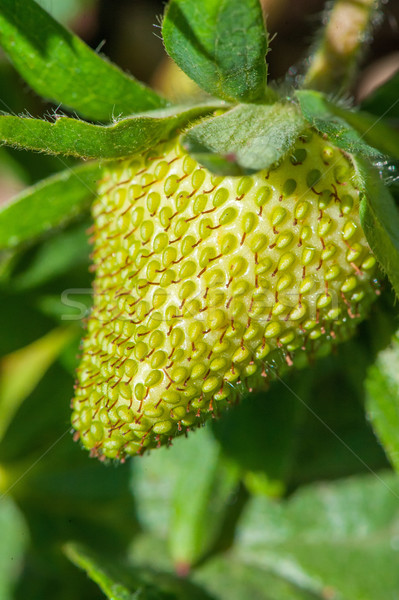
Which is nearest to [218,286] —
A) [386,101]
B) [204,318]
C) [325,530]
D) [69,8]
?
[204,318]

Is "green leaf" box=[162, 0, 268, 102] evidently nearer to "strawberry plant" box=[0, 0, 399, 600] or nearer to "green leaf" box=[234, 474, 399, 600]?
"strawberry plant" box=[0, 0, 399, 600]

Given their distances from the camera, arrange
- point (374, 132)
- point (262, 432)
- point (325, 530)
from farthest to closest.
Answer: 1. point (325, 530)
2. point (262, 432)
3. point (374, 132)

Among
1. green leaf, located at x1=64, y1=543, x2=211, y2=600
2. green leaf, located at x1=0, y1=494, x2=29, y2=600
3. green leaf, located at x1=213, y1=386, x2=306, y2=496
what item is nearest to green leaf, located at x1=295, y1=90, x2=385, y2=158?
green leaf, located at x1=213, y1=386, x2=306, y2=496

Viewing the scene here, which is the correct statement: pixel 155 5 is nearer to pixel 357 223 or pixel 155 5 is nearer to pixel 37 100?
pixel 37 100

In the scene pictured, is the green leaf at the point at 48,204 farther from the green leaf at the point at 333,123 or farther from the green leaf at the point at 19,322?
the green leaf at the point at 333,123

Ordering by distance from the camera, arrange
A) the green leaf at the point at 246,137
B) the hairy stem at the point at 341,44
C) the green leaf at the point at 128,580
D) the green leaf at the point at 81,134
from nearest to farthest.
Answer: the green leaf at the point at 246,137 → the green leaf at the point at 81,134 → the green leaf at the point at 128,580 → the hairy stem at the point at 341,44

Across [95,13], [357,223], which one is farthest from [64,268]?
[95,13]

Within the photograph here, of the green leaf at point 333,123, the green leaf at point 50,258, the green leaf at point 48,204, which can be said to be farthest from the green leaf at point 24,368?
the green leaf at point 333,123

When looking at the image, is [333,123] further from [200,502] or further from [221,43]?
[200,502]
